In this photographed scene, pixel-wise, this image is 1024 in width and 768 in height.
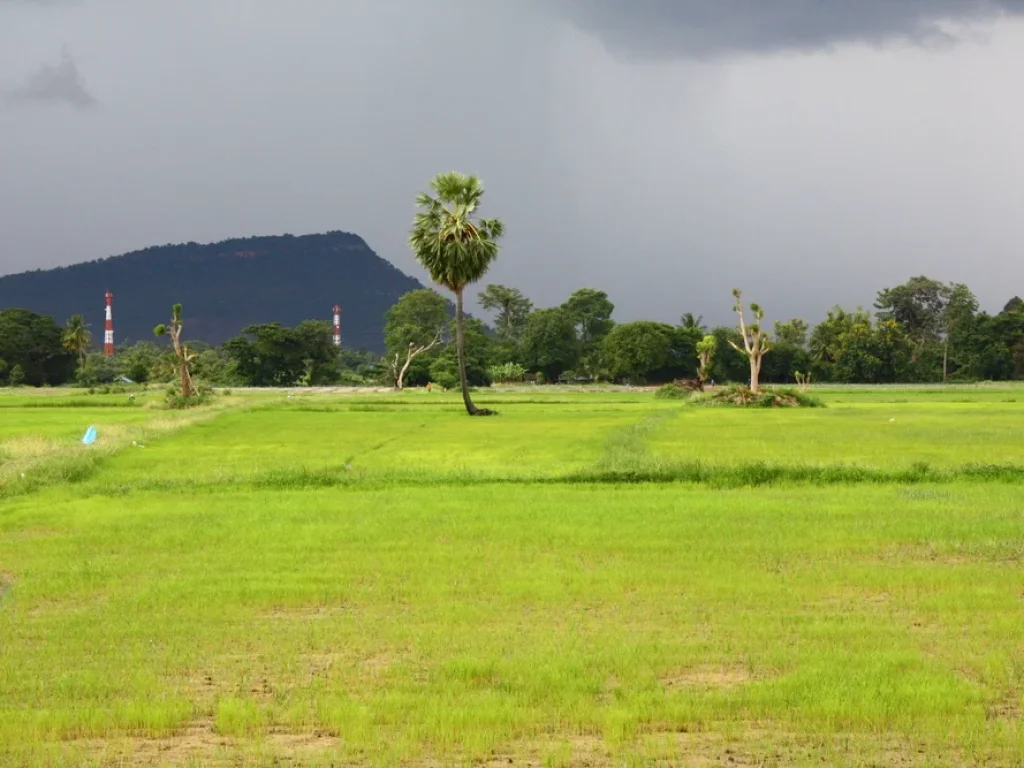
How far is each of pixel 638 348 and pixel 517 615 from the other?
73.8 metres

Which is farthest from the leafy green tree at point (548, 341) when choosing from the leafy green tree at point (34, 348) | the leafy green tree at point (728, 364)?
the leafy green tree at point (34, 348)

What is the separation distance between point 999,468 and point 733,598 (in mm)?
11456

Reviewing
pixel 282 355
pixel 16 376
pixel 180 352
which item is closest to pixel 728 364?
pixel 282 355

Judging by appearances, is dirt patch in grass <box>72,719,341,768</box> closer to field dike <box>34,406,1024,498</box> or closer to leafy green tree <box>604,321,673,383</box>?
field dike <box>34,406,1024,498</box>

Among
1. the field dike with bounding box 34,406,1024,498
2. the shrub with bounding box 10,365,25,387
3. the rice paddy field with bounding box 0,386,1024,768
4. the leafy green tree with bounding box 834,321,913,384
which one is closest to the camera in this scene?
the rice paddy field with bounding box 0,386,1024,768

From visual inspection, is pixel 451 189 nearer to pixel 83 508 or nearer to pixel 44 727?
pixel 83 508

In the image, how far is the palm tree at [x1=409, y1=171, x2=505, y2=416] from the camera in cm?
4188

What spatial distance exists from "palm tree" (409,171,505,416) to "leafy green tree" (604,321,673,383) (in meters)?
40.7

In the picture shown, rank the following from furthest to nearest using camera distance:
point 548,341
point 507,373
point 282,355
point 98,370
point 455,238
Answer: point 98,370, point 548,341, point 507,373, point 282,355, point 455,238

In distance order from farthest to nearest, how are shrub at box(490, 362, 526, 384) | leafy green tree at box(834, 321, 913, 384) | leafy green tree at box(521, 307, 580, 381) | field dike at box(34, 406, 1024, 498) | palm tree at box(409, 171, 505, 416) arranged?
leafy green tree at box(521, 307, 580, 381) → shrub at box(490, 362, 526, 384) → leafy green tree at box(834, 321, 913, 384) → palm tree at box(409, 171, 505, 416) → field dike at box(34, 406, 1024, 498)

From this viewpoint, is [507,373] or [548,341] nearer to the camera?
[507,373]

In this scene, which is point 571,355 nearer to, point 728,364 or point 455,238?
point 728,364

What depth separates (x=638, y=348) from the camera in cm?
8200

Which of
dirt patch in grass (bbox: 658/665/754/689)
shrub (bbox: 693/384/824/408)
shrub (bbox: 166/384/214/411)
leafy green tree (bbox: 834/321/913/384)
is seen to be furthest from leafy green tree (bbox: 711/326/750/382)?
dirt patch in grass (bbox: 658/665/754/689)
